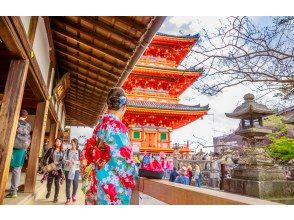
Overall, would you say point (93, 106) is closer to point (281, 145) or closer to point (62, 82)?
point (62, 82)

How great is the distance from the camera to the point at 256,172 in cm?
471

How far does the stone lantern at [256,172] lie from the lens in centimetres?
449

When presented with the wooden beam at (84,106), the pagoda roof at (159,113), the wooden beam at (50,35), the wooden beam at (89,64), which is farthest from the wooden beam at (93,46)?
the pagoda roof at (159,113)

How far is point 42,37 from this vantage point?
3.84m

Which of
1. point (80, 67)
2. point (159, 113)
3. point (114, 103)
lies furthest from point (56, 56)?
point (159, 113)

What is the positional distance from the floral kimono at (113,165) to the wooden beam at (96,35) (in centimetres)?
227

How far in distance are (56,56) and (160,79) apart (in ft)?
37.8

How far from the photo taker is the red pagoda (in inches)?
623

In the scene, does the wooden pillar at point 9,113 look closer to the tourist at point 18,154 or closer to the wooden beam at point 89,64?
the tourist at point 18,154

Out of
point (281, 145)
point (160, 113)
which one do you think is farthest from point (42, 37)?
point (281, 145)

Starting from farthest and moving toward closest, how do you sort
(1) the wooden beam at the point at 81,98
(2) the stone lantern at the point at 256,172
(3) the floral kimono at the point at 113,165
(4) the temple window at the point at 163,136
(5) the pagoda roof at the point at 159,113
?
1. (4) the temple window at the point at 163,136
2. (5) the pagoda roof at the point at 159,113
3. (1) the wooden beam at the point at 81,98
4. (2) the stone lantern at the point at 256,172
5. (3) the floral kimono at the point at 113,165

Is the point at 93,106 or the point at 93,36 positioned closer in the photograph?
the point at 93,36

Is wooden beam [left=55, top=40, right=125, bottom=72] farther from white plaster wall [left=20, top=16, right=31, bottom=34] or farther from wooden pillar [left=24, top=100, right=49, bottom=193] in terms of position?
white plaster wall [left=20, top=16, right=31, bottom=34]
